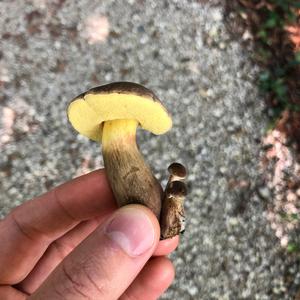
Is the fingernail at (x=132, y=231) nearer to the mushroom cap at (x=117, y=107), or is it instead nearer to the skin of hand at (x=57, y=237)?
the skin of hand at (x=57, y=237)

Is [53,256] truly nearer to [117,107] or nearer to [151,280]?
[151,280]

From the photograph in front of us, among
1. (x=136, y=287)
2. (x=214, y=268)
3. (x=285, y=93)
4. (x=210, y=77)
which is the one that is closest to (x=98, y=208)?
(x=136, y=287)

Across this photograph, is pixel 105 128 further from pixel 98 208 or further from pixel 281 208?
pixel 281 208

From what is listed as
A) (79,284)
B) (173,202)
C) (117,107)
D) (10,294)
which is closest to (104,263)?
(79,284)

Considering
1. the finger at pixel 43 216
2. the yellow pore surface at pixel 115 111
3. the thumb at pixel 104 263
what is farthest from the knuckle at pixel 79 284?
the finger at pixel 43 216

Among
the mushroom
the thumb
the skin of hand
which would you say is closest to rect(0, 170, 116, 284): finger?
the skin of hand

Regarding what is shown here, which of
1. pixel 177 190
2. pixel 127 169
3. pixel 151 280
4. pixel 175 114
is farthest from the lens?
pixel 175 114
